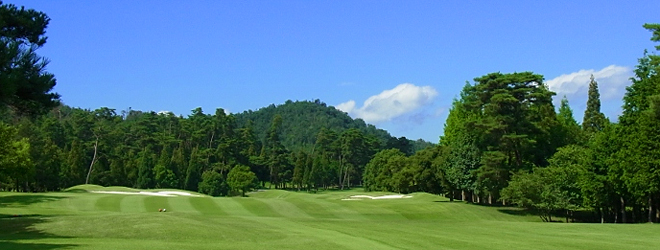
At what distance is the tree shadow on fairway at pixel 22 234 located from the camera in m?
20.0

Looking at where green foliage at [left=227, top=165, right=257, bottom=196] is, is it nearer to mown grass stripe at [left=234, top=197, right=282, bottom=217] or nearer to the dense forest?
the dense forest

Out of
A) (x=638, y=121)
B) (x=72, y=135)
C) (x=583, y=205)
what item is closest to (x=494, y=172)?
(x=583, y=205)

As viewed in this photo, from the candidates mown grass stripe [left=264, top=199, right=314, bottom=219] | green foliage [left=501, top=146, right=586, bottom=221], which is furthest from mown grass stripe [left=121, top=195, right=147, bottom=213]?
green foliage [left=501, top=146, right=586, bottom=221]

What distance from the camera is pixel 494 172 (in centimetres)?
5594

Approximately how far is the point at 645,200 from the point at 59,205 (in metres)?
44.6

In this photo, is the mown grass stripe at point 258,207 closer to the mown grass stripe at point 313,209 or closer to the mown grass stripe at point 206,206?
the mown grass stripe at point 206,206

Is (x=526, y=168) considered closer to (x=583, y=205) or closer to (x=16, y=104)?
(x=583, y=205)

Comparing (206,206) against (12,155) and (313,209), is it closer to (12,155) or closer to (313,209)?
(313,209)

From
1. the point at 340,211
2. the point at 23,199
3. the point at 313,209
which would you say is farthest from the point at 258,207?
the point at 23,199

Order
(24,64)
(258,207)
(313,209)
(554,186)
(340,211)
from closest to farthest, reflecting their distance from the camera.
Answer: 1. (24,64)
2. (554,186)
3. (258,207)
4. (340,211)
5. (313,209)

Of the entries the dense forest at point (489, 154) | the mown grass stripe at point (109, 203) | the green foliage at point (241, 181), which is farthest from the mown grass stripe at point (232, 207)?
the green foliage at point (241, 181)

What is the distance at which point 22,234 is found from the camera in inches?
1016

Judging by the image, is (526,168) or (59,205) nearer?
(59,205)

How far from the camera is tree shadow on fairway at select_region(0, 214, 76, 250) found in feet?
65.6
